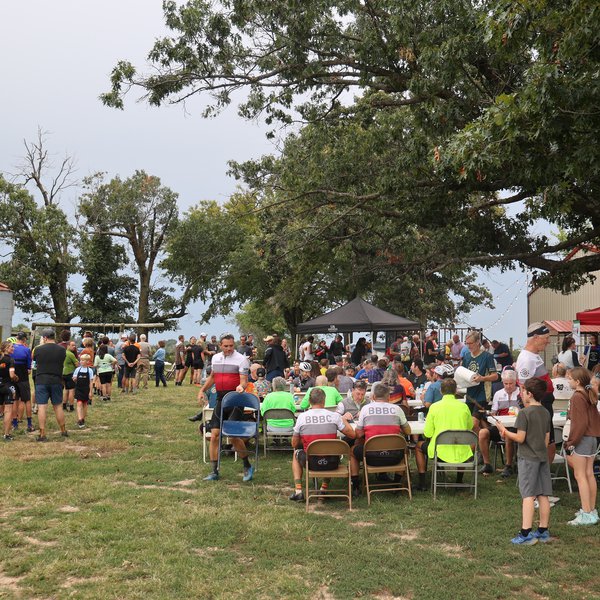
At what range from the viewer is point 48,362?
10711mm

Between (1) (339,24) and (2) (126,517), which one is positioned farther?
(1) (339,24)

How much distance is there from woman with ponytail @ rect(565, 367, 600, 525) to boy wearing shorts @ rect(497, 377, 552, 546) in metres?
0.49

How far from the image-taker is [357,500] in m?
7.46

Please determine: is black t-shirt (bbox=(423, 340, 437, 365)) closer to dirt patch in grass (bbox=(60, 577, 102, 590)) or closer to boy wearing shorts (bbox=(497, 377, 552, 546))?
boy wearing shorts (bbox=(497, 377, 552, 546))

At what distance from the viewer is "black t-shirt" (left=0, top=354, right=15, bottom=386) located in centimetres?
1087

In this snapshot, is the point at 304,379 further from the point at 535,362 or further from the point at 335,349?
the point at 335,349

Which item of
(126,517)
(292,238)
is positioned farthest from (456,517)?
(292,238)

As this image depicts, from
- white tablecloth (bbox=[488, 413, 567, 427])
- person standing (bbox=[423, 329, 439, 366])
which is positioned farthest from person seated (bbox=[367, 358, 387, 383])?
person standing (bbox=[423, 329, 439, 366])

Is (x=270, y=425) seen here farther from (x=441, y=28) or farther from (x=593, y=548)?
(x=441, y=28)

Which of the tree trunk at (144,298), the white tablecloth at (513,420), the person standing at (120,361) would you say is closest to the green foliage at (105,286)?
the tree trunk at (144,298)

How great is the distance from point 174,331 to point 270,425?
33.8 meters

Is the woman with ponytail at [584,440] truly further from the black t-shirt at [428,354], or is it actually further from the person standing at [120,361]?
the person standing at [120,361]

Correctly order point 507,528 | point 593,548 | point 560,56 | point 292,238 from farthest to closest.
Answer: point 292,238 → point 560,56 → point 507,528 → point 593,548

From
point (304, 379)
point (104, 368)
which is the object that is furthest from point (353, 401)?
point (104, 368)
